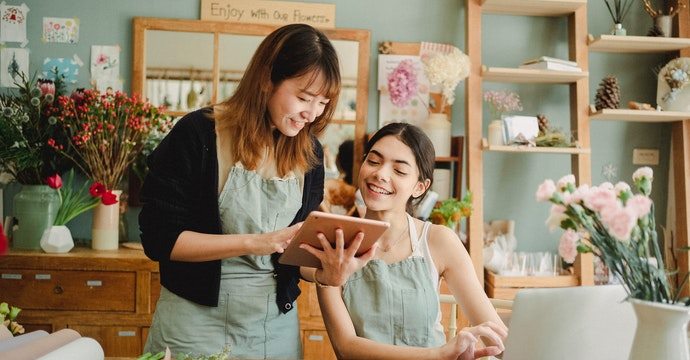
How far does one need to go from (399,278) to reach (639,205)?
0.81 metres

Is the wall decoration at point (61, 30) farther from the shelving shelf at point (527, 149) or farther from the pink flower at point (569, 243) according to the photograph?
the pink flower at point (569, 243)

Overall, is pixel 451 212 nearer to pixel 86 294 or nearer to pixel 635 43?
pixel 635 43

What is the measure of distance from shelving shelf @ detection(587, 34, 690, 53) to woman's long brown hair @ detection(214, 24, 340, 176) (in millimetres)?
2174

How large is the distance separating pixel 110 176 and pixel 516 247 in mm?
2153

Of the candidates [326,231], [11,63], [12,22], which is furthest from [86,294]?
[326,231]

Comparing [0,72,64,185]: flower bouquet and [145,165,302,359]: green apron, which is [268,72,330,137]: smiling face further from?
[0,72,64,185]: flower bouquet

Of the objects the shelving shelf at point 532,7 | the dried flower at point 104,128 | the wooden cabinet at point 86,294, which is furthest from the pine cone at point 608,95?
the wooden cabinet at point 86,294

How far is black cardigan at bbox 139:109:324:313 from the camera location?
1.54 meters

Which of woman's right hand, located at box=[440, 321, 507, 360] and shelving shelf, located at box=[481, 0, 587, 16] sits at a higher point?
shelving shelf, located at box=[481, 0, 587, 16]

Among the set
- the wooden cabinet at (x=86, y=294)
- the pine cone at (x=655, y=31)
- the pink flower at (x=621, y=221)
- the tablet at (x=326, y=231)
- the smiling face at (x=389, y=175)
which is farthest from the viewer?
the pine cone at (x=655, y=31)

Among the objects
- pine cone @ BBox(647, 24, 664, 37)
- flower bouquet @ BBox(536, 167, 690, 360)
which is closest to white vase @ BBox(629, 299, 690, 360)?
flower bouquet @ BBox(536, 167, 690, 360)

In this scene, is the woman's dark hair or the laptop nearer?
the laptop

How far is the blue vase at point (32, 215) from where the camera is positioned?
3021 millimetres

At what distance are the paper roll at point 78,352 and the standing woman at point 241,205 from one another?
0.43m
